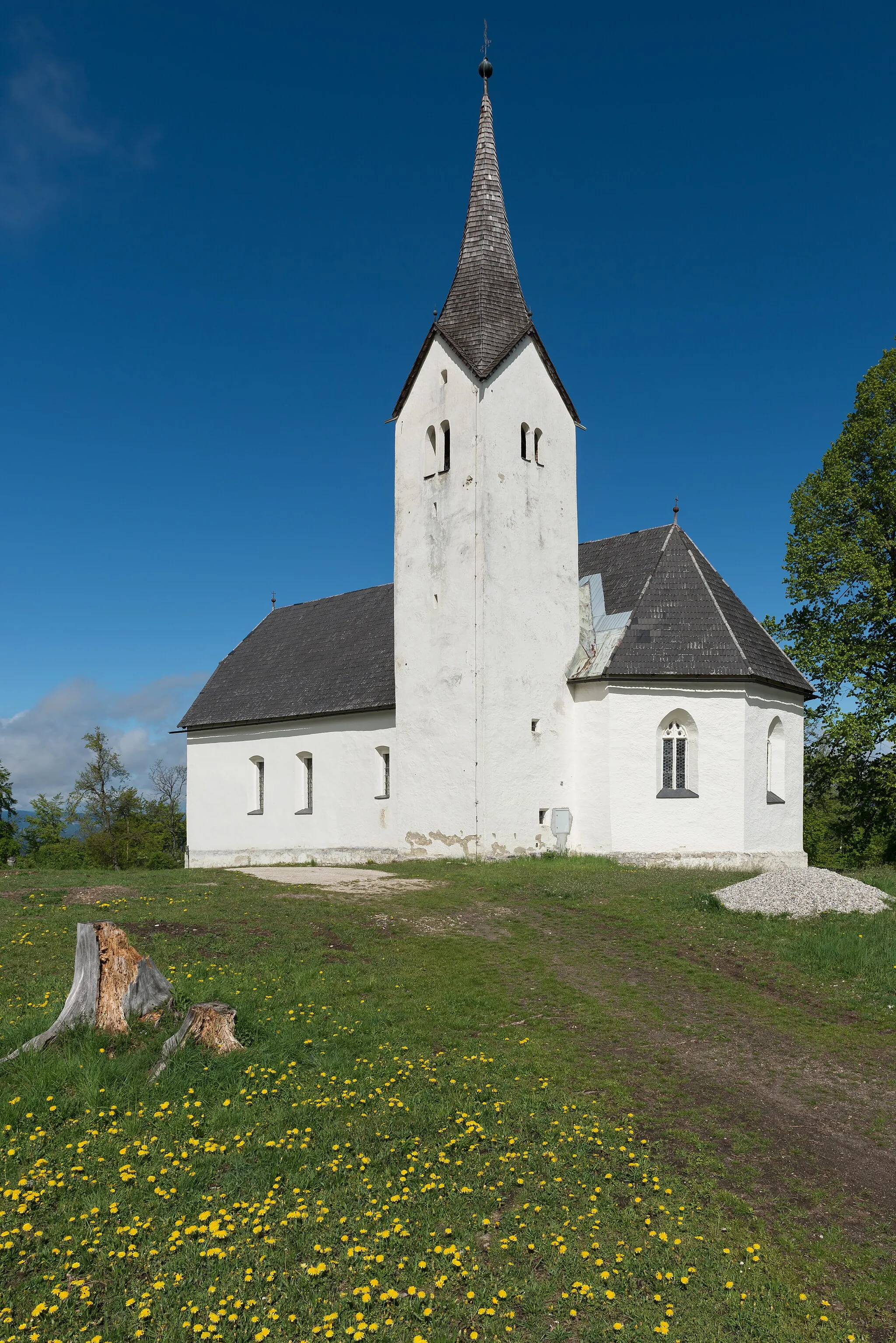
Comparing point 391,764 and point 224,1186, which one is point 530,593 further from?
point 224,1186

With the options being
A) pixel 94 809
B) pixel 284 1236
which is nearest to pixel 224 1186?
pixel 284 1236

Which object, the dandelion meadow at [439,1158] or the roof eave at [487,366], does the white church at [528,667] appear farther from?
the dandelion meadow at [439,1158]

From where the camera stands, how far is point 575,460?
25.7 metres

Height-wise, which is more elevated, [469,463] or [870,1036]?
[469,463]

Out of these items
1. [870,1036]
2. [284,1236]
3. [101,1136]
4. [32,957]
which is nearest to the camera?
[284,1236]

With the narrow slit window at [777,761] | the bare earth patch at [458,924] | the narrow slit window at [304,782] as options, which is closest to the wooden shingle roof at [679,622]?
the narrow slit window at [777,761]

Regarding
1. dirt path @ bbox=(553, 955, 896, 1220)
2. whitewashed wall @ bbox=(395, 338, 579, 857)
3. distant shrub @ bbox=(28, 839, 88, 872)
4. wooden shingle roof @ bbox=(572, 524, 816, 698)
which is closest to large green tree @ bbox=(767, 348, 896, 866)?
wooden shingle roof @ bbox=(572, 524, 816, 698)

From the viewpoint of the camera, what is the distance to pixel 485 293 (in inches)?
997

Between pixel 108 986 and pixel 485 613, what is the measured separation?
1593 cm

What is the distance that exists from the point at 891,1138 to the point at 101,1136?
603 centimetres

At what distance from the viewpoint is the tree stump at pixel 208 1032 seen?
7.91m

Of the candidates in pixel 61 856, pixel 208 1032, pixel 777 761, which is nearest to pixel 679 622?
pixel 777 761

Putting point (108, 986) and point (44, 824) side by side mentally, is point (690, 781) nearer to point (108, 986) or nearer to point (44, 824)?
point (108, 986)

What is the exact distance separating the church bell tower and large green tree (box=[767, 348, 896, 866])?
7.22m
